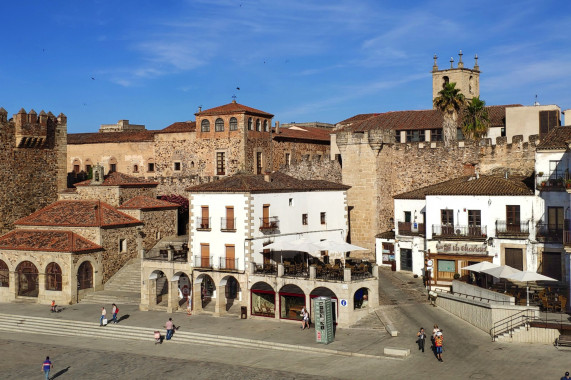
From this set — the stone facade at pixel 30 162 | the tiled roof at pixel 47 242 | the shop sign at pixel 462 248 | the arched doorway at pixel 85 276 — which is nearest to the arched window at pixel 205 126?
the stone facade at pixel 30 162

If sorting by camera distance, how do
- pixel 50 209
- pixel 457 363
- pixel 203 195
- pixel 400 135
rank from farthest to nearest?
pixel 400 135 → pixel 50 209 → pixel 203 195 → pixel 457 363

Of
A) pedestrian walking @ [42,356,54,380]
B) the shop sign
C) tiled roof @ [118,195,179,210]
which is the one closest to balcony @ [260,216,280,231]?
the shop sign

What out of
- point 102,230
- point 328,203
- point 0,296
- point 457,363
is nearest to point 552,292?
point 457,363

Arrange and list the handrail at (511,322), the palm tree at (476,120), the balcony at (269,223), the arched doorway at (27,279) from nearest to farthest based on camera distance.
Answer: the handrail at (511,322)
the balcony at (269,223)
the arched doorway at (27,279)
the palm tree at (476,120)

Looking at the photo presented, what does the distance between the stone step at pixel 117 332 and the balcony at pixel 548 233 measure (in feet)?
44.2

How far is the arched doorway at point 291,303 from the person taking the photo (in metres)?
39.9

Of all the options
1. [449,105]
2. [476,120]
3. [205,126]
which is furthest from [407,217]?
[205,126]

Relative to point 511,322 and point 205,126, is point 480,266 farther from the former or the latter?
point 205,126

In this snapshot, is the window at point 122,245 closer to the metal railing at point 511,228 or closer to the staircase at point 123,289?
the staircase at point 123,289

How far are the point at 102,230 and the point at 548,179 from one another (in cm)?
2832

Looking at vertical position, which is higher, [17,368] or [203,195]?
[203,195]

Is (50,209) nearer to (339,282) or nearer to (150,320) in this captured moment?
(150,320)

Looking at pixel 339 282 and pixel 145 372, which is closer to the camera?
pixel 145 372

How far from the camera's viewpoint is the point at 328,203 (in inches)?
1861
